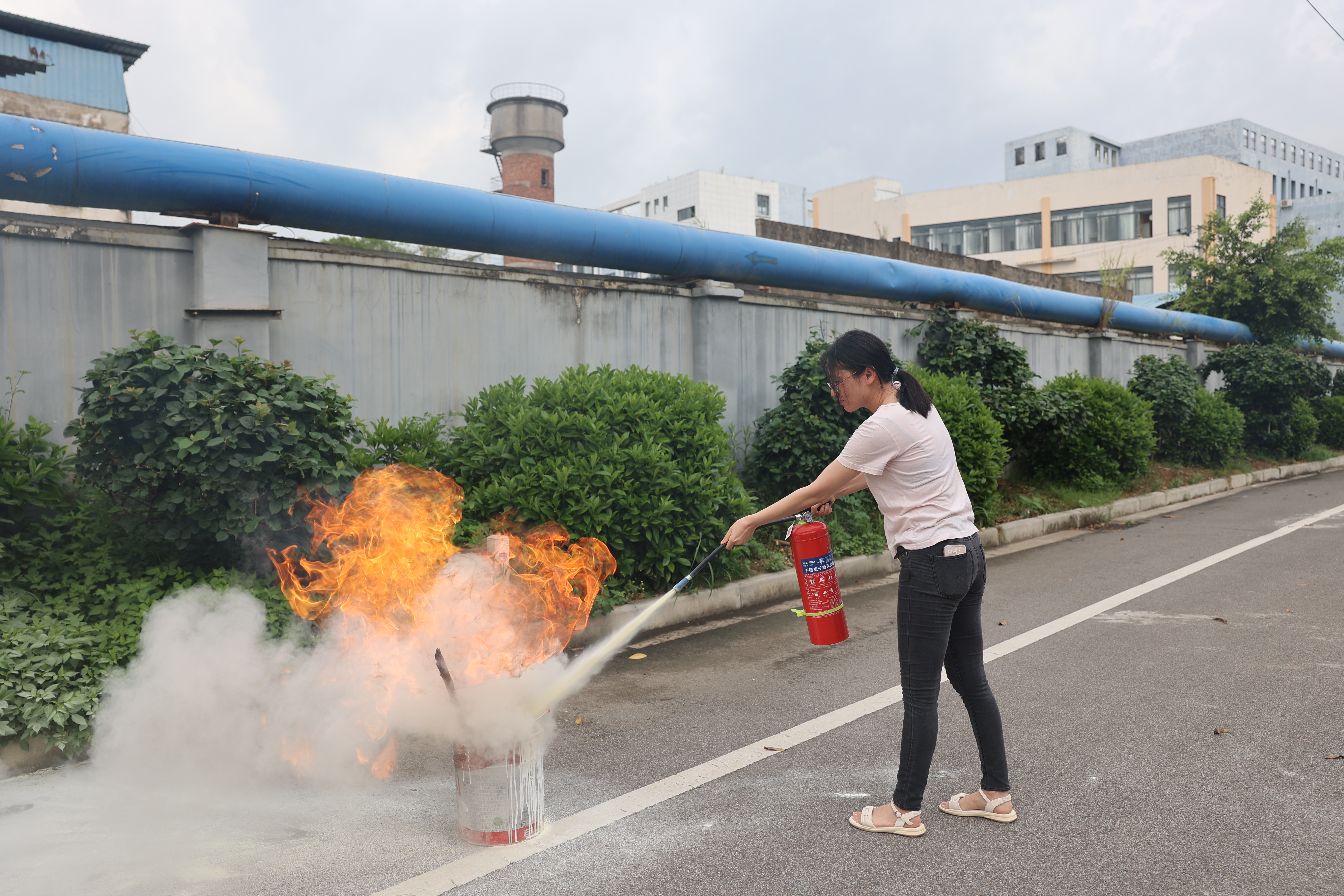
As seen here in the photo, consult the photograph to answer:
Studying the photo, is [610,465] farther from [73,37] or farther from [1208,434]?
[73,37]

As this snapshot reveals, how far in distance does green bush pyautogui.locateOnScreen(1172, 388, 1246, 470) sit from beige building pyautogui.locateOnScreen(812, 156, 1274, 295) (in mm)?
30405

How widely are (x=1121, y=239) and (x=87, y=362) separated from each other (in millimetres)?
53408

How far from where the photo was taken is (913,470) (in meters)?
3.62

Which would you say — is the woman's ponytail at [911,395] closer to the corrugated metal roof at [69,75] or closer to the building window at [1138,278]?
the corrugated metal roof at [69,75]

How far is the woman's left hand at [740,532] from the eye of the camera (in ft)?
12.6

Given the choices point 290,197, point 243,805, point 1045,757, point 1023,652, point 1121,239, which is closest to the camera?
point 243,805

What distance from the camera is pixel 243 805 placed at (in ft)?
13.1

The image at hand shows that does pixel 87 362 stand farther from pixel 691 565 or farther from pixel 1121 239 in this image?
pixel 1121 239

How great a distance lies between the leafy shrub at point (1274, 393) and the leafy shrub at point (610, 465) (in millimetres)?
16582

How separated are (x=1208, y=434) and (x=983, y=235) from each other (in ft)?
131

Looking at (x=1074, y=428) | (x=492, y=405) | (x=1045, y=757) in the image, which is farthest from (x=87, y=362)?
(x=1074, y=428)

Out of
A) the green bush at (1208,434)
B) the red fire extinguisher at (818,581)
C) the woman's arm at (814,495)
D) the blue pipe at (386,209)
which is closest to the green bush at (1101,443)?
the green bush at (1208,434)

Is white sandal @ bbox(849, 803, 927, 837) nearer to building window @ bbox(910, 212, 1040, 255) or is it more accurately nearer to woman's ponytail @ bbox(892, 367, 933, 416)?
woman's ponytail @ bbox(892, 367, 933, 416)

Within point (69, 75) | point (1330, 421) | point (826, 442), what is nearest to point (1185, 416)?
point (1330, 421)
